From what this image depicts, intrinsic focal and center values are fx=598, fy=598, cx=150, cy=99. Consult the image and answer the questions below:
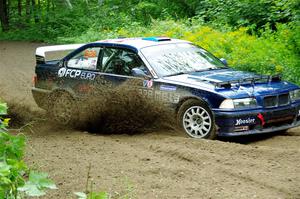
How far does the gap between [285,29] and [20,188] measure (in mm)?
12153

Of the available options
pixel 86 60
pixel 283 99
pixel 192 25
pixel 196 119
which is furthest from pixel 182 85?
pixel 192 25

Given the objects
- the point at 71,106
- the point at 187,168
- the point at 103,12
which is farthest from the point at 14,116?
the point at 103,12

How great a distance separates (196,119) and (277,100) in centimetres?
131

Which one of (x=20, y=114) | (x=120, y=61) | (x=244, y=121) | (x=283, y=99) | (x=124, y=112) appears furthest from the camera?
(x=20, y=114)

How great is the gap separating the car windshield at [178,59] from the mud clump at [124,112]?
1.77ft

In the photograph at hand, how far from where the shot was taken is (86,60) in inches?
431

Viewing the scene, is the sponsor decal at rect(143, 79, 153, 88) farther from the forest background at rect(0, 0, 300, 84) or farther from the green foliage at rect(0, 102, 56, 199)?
the green foliage at rect(0, 102, 56, 199)

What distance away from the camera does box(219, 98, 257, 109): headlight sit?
29.0ft

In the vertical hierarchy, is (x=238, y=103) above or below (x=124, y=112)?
above

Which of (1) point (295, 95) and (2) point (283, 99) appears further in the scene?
(1) point (295, 95)

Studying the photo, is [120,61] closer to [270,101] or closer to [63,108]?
[63,108]

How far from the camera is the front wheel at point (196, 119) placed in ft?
29.6

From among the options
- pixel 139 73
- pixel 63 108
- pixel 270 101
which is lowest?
pixel 63 108

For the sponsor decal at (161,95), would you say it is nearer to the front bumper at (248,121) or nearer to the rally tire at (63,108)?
the front bumper at (248,121)
